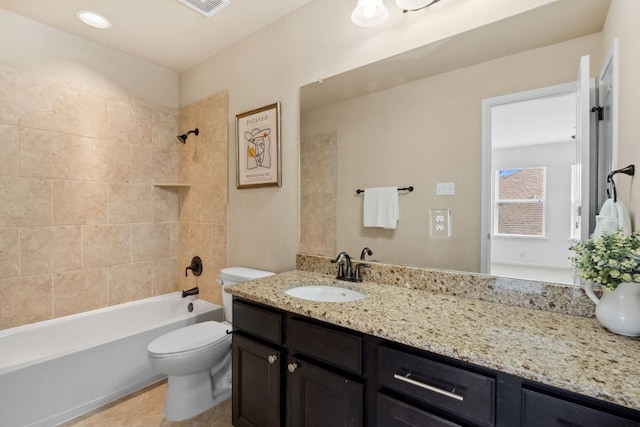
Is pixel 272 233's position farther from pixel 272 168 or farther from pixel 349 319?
pixel 349 319

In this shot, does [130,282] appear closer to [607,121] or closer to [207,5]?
[207,5]

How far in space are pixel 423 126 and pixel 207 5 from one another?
1.52 m

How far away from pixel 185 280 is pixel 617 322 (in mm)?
2898

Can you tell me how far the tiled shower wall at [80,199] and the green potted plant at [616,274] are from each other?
2802mm

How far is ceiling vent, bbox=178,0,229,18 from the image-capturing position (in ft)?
5.93

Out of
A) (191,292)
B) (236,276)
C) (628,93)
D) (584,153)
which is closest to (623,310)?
(584,153)

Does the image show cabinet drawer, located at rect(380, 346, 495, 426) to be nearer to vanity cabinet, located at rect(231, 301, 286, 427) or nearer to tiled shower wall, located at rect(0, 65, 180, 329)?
vanity cabinet, located at rect(231, 301, 286, 427)

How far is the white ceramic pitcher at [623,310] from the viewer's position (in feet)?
2.84

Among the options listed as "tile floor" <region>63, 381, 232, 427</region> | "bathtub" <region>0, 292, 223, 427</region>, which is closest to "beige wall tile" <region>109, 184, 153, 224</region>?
"bathtub" <region>0, 292, 223, 427</region>

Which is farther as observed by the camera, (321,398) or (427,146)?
(427,146)

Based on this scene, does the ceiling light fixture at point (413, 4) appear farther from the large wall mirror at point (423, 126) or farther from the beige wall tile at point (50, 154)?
the beige wall tile at point (50, 154)

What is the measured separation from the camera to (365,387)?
3.38 feet

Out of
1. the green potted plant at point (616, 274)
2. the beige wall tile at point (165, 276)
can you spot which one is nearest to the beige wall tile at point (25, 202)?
the beige wall tile at point (165, 276)

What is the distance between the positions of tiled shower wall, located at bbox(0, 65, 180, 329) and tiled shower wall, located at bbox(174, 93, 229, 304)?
12 cm
